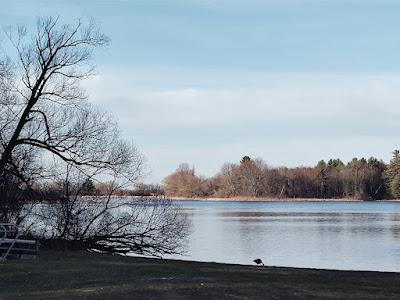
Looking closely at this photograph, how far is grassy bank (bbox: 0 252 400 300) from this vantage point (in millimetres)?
9320

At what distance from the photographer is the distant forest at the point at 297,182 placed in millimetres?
136750

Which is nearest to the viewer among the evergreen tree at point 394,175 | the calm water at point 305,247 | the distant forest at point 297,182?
the calm water at point 305,247

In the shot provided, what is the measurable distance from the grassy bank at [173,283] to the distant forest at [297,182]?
4633 inches

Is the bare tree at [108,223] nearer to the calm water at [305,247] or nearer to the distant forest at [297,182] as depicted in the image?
the calm water at [305,247]

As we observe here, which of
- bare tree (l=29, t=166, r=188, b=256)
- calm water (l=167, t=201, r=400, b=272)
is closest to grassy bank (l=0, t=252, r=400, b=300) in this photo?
bare tree (l=29, t=166, r=188, b=256)

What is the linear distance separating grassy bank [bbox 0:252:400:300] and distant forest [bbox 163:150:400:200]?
118 meters

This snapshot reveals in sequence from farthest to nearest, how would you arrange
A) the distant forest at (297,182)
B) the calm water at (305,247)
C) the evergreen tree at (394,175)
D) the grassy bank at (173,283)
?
the distant forest at (297,182) < the evergreen tree at (394,175) < the calm water at (305,247) < the grassy bank at (173,283)

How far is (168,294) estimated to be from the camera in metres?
9.23

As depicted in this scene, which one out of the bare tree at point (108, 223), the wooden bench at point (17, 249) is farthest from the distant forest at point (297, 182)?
the wooden bench at point (17, 249)

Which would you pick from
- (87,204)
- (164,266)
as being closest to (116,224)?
(87,204)

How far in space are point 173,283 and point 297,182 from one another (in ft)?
439

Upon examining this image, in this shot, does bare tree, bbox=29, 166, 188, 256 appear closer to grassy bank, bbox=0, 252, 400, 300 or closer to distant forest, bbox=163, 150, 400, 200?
grassy bank, bbox=0, 252, 400, 300

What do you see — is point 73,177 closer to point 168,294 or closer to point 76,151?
point 76,151

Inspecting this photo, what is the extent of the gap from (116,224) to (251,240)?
40.3 feet
